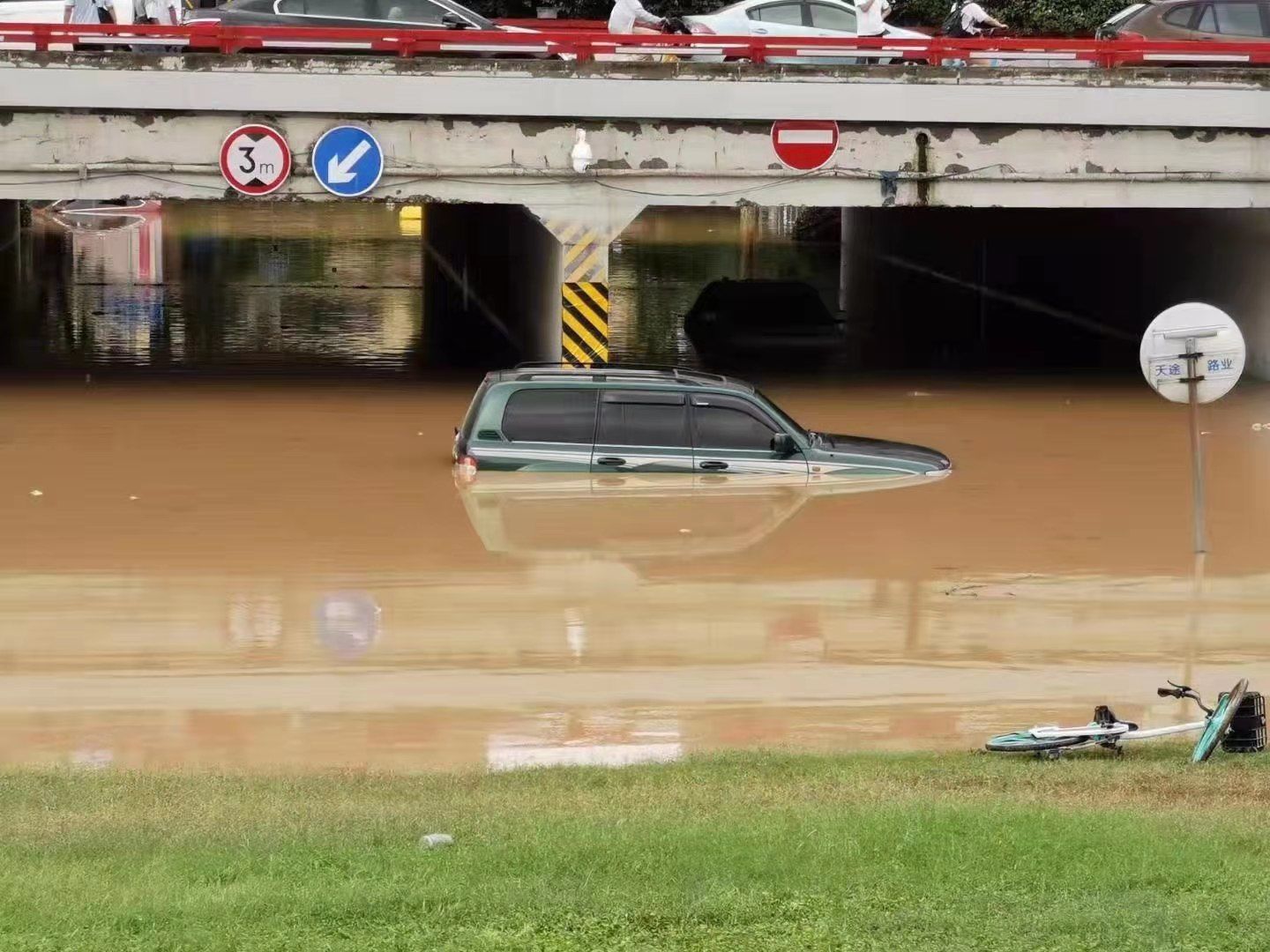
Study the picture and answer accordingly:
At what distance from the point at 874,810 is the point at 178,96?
16617 mm

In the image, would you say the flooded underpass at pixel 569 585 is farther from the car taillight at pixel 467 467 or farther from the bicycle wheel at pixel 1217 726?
the bicycle wheel at pixel 1217 726

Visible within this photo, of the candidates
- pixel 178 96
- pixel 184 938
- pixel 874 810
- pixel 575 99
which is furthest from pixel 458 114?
pixel 184 938

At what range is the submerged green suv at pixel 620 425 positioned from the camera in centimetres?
1658

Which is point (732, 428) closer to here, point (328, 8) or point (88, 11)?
point (328, 8)

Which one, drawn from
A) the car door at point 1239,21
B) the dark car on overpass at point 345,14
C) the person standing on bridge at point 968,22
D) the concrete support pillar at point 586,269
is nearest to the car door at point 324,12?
the dark car on overpass at point 345,14

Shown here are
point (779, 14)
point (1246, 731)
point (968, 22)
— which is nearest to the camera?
point (1246, 731)

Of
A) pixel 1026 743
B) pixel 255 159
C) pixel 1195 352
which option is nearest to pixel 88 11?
pixel 255 159

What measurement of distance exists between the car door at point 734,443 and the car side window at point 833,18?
1069 cm

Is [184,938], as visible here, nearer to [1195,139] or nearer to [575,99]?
[575,99]

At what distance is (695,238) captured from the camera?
5459 centimetres

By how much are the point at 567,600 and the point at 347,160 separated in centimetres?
1006

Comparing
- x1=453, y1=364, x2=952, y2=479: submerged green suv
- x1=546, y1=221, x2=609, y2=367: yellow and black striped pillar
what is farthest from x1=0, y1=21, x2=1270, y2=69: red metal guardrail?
x1=453, y1=364, x2=952, y2=479: submerged green suv

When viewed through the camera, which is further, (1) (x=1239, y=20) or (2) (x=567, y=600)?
(1) (x=1239, y=20)

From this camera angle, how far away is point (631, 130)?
2245 centimetres
